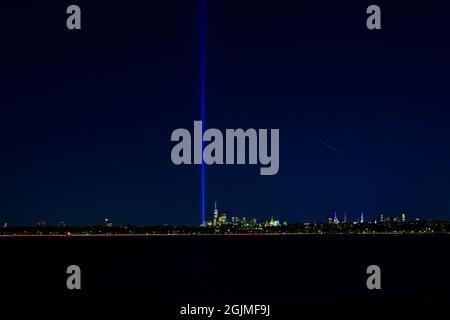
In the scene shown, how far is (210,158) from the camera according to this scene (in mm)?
33938

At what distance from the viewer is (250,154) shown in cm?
3419

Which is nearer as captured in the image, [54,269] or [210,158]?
[210,158]

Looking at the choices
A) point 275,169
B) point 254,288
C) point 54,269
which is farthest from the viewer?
point 54,269

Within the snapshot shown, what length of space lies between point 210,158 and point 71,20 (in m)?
8.68

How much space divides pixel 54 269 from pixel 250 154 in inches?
1793
